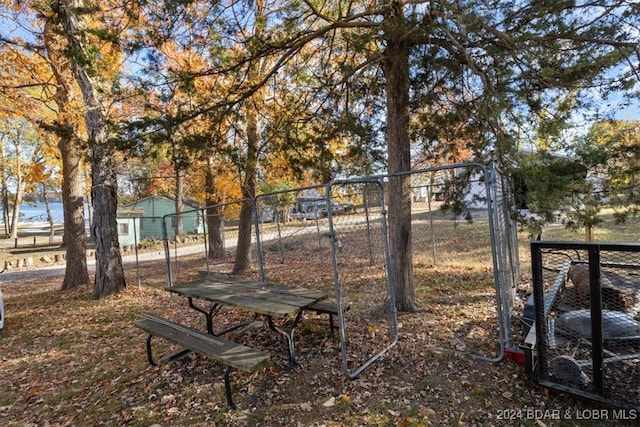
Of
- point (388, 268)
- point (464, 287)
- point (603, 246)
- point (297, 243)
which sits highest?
point (603, 246)

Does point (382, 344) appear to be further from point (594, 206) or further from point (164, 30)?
point (164, 30)

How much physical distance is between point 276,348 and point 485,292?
11.9 feet

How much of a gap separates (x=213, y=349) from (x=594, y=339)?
3.03 metres

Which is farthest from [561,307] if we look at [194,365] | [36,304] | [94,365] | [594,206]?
[36,304]

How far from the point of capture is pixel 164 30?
449 centimetres

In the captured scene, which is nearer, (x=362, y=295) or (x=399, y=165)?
(x=399, y=165)

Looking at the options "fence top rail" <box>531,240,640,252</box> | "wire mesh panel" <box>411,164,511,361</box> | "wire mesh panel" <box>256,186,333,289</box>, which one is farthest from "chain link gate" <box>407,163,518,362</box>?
"wire mesh panel" <box>256,186,333,289</box>

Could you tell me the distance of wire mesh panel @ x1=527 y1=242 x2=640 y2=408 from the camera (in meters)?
2.46

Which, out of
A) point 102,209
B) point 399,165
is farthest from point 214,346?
point 102,209

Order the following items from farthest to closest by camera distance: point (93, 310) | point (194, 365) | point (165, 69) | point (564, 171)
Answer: point (93, 310) < point (165, 69) < point (194, 365) < point (564, 171)

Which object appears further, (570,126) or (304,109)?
(304,109)

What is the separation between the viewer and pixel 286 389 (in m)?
3.09

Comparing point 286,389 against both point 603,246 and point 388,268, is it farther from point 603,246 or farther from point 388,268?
point 603,246

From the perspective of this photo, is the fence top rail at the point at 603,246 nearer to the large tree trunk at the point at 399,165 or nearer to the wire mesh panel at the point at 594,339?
the wire mesh panel at the point at 594,339
